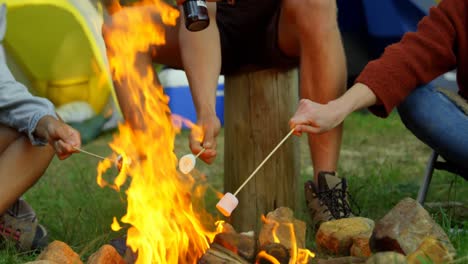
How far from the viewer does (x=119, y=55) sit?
2918 millimetres

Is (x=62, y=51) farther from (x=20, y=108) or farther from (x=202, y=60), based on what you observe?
(x=202, y=60)

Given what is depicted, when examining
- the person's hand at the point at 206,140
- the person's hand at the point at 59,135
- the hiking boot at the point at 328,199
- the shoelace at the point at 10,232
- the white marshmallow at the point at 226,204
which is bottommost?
the shoelace at the point at 10,232

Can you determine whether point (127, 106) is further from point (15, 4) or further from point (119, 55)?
point (15, 4)

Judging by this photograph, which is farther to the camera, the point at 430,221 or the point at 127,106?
the point at 127,106

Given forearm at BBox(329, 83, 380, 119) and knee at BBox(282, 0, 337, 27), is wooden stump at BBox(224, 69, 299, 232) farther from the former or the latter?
forearm at BBox(329, 83, 380, 119)

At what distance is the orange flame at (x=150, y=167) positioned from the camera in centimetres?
236

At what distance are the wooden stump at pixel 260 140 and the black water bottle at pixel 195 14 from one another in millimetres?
913

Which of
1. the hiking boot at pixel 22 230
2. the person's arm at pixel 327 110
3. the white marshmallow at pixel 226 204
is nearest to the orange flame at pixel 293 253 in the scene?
the white marshmallow at pixel 226 204

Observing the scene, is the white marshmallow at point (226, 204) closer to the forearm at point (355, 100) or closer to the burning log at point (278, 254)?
the burning log at point (278, 254)

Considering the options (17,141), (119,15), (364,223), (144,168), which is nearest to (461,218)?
(364,223)

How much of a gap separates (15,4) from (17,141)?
2415 mm

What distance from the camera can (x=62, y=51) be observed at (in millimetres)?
5309

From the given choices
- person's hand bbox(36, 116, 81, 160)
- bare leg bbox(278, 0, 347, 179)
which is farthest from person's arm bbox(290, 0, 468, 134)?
person's hand bbox(36, 116, 81, 160)

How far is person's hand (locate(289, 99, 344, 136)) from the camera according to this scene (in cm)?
240
